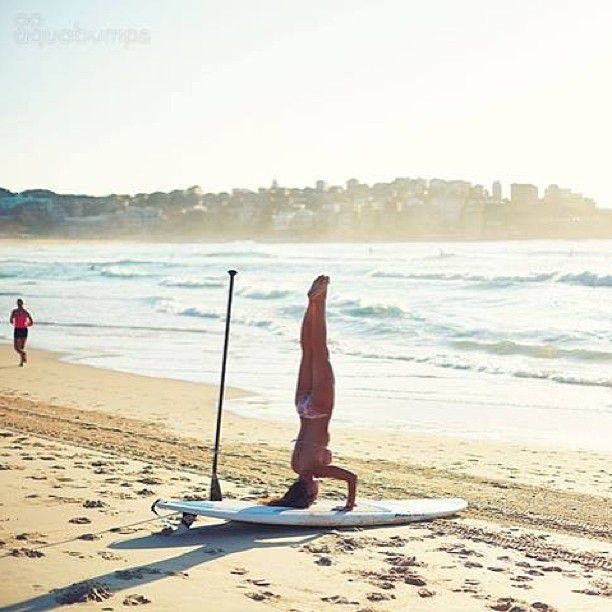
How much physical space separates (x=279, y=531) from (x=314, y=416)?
2.77 ft

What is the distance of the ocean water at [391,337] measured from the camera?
15680 millimetres

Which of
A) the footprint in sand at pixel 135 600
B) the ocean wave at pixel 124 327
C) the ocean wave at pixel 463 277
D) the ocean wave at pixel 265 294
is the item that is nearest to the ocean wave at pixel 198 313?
the ocean wave at pixel 124 327

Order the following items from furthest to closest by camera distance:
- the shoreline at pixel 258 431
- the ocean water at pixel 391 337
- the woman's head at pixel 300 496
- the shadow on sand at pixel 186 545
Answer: the ocean water at pixel 391 337 → the shoreline at pixel 258 431 → the woman's head at pixel 300 496 → the shadow on sand at pixel 186 545

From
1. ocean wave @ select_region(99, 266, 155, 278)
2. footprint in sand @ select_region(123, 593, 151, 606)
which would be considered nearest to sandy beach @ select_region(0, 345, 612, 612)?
footprint in sand @ select_region(123, 593, 151, 606)

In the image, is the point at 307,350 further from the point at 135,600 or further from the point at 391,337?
the point at 391,337

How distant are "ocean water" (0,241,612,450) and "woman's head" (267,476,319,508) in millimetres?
5612

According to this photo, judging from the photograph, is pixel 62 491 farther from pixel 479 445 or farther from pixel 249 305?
pixel 249 305

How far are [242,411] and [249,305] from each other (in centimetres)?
2152

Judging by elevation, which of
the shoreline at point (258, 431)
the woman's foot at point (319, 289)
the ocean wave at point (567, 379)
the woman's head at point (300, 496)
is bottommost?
the shoreline at point (258, 431)

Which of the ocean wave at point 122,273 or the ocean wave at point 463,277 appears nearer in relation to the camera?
the ocean wave at point 463,277

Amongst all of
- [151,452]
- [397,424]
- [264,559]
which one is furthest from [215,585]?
[397,424]

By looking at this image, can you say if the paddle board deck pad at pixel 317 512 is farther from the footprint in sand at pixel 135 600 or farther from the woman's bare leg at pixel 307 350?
the footprint in sand at pixel 135 600

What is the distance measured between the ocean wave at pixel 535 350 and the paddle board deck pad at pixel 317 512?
48.2ft

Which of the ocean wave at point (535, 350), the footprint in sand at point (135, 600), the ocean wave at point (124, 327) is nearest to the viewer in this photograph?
the footprint in sand at point (135, 600)
